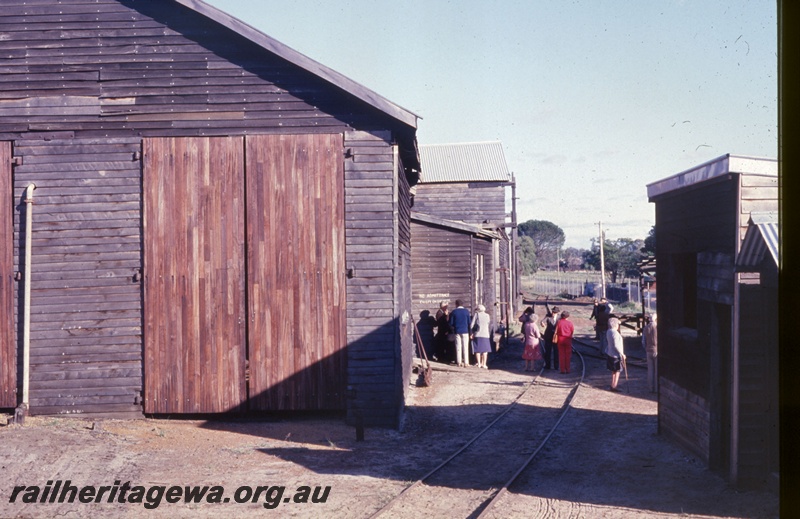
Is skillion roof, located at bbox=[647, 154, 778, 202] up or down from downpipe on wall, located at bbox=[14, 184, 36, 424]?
up

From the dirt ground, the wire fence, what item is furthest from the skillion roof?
the wire fence

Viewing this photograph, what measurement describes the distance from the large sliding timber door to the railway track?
24.4 feet

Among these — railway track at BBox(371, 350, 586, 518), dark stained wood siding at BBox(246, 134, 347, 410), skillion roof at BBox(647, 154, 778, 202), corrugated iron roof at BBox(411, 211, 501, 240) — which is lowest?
railway track at BBox(371, 350, 586, 518)

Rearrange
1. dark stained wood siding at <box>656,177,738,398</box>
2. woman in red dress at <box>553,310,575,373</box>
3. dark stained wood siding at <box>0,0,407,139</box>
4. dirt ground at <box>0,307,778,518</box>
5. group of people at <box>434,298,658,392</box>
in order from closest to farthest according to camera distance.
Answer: dirt ground at <box>0,307,778,518</box>
dark stained wood siding at <box>656,177,738,398</box>
dark stained wood siding at <box>0,0,407,139</box>
woman in red dress at <box>553,310,575,373</box>
group of people at <box>434,298,658,392</box>

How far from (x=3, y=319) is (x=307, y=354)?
513 cm

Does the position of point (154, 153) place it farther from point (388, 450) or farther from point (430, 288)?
point (430, 288)

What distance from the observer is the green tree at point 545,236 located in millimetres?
130375

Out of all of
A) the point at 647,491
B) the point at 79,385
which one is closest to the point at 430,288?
the point at 79,385

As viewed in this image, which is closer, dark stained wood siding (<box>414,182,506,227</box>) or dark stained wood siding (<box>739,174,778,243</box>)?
dark stained wood siding (<box>739,174,778,243</box>)

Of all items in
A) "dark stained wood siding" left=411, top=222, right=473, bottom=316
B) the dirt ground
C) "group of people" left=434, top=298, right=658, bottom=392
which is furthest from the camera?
"dark stained wood siding" left=411, top=222, right=473, bottom=316

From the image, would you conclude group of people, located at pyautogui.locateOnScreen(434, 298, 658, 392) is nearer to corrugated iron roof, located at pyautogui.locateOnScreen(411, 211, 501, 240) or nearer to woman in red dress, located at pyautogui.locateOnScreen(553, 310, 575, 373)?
woman in red dress, located at pyautogui.locateOnScreen(553, 310, 575, 373)

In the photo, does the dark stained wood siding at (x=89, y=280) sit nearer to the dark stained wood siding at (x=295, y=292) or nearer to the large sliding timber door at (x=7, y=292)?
the large sliding timber door at (x=7, y=292)

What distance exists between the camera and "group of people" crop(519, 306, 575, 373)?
18.5 m

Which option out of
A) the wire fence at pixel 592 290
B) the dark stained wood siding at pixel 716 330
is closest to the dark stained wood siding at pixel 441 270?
the dark stained wood siding at pixel 716 330
